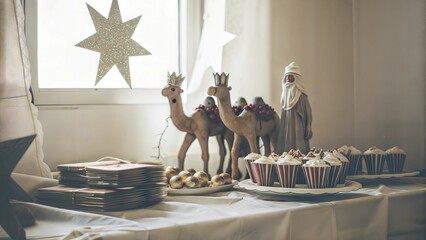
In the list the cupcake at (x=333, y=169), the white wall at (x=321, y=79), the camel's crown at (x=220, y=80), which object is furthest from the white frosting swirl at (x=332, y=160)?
the white wall at (x=321, y=79)

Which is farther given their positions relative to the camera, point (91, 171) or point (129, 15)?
point (129, 15)

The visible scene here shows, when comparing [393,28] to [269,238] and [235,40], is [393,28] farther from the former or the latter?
[269,238]

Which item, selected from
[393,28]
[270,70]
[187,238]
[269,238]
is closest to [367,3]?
[393,28]

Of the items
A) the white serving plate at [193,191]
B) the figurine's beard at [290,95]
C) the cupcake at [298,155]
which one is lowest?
the white serving plate at [193,191]

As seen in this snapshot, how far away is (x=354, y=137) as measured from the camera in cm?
212

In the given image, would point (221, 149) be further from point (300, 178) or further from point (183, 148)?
point (300, 178)

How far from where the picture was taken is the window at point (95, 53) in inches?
68.5

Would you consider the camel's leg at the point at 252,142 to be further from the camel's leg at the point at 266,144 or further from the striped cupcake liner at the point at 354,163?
the striped cupcake liner at the point at 354,163

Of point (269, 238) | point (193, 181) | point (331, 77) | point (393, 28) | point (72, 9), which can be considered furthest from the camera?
point (331, 77)

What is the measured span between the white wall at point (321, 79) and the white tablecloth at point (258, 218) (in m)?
0.37

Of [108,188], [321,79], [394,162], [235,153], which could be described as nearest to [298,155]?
[235,153]

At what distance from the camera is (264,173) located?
4.81 feet

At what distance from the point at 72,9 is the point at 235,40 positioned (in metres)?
0.55

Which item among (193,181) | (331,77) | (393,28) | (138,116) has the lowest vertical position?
(193,181)
